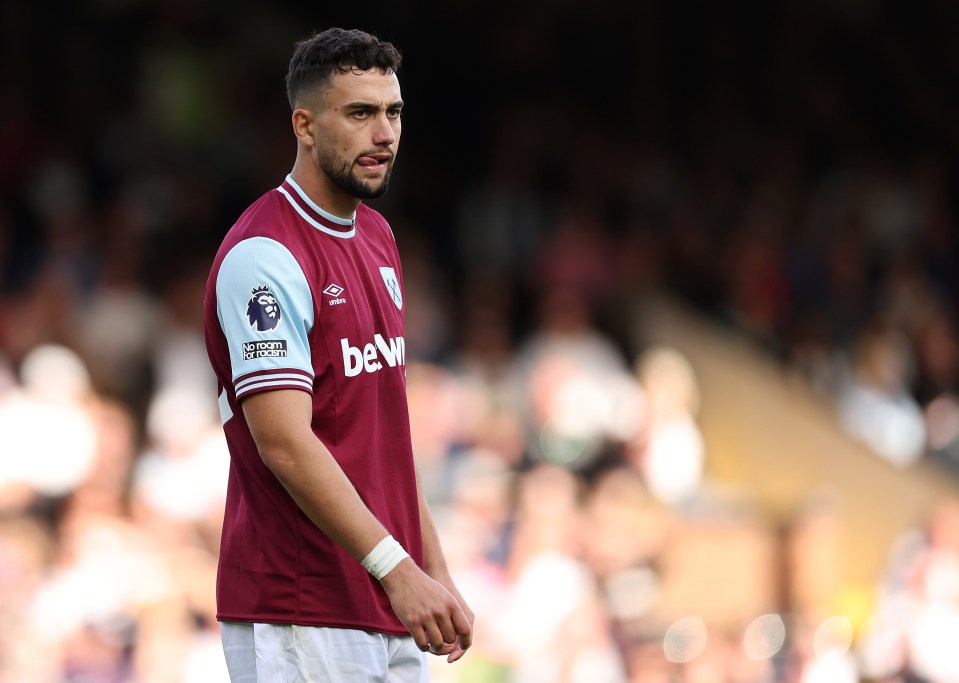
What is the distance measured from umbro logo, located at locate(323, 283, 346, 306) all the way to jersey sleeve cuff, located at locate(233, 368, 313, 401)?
0.61 ft

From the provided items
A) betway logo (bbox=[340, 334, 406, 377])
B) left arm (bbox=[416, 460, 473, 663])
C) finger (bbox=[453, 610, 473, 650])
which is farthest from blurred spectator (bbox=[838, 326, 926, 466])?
finger (bbox=[453, 610, 473, 650])

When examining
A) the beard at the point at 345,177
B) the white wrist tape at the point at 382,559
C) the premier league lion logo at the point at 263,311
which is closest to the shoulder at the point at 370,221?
the beard at the point at 345,177

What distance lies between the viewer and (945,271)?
11.6m

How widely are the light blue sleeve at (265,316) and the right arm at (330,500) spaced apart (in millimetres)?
Result: 42

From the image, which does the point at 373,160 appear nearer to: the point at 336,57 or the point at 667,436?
the point at 336,57

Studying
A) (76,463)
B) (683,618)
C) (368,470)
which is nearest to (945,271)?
(683,618)

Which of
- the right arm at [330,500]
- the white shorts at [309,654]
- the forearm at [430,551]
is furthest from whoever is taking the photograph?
the forearm at [430,551]

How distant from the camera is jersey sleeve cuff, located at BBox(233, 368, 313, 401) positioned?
321cm

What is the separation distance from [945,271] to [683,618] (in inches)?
155

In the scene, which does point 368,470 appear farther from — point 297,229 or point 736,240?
point 736,240

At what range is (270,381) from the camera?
126 inches

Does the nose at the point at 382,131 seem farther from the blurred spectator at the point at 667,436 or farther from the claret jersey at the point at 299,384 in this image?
the blurred spectator at the point at 667,436

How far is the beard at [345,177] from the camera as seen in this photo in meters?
3.40

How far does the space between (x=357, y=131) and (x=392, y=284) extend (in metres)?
0.41
